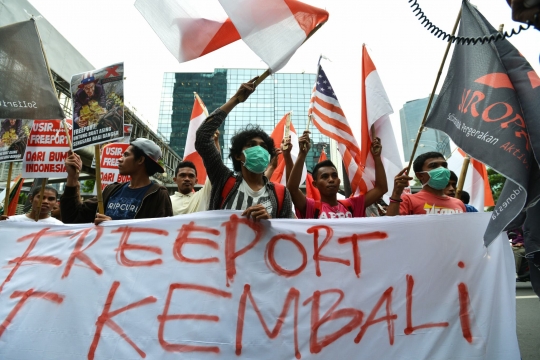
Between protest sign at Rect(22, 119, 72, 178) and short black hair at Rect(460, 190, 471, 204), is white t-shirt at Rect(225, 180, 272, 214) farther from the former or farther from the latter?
short black hair at Rect(460, 190, 471, 204)

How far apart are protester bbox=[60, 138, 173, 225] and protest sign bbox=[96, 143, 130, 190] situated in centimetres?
334

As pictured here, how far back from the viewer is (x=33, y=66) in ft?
9.32

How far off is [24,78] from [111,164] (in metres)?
3.19

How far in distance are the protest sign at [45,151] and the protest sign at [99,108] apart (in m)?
0.62

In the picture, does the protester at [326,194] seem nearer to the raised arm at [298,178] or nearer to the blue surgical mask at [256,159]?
the raised arm at [298,178]

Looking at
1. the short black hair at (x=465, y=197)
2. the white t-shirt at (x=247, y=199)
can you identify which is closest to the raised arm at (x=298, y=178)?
the white t-shirt at (x=247, y=199)

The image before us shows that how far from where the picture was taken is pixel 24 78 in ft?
9.32

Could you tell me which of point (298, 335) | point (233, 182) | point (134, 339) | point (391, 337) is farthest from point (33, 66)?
point (391, 337)

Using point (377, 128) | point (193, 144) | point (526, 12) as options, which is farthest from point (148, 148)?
point (193, 144)

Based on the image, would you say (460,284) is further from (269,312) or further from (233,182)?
(233,182)

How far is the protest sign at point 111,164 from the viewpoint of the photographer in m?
5.87

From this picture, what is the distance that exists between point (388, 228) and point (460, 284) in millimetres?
457

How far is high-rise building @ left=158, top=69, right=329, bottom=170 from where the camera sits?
60.9 m

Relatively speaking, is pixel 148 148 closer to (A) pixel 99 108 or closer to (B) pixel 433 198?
(A) pixel 99 108
